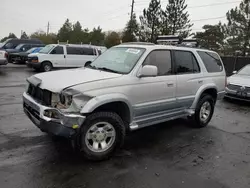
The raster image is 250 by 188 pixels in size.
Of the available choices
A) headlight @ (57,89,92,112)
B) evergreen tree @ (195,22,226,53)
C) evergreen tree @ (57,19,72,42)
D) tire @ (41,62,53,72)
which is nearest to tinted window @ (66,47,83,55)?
tire @ (41,62,53,72)

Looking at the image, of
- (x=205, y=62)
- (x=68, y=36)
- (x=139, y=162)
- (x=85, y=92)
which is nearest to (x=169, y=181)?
(x=139, y=162)

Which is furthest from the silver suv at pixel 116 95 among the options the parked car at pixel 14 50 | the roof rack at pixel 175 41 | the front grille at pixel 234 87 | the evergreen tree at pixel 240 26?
the evergreen tree at pixel 240 26

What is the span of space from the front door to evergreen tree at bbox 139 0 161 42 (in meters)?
26.9

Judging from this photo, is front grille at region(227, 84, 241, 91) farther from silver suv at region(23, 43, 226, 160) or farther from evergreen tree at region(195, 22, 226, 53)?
evergreen tree at region(195, 22, 226, 53)

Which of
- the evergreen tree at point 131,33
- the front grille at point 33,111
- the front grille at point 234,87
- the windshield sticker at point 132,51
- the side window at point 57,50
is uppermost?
the evergreen tree at point 131,33

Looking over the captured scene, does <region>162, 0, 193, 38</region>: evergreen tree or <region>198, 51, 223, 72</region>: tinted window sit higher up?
<region>162, 0, 193, 38</region>: evergreen tree

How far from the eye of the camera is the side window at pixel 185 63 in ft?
16.0

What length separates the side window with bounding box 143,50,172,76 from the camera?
4.38 metres

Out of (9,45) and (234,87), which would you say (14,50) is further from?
(234,87)

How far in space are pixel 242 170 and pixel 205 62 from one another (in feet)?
8.87

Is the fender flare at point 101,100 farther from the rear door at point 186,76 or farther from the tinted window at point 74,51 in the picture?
the tinted window at point 74,51

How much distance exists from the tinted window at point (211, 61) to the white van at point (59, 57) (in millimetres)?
11058

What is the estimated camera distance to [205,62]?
220 inches

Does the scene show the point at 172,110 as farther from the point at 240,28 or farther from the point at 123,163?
the point at 240,28
